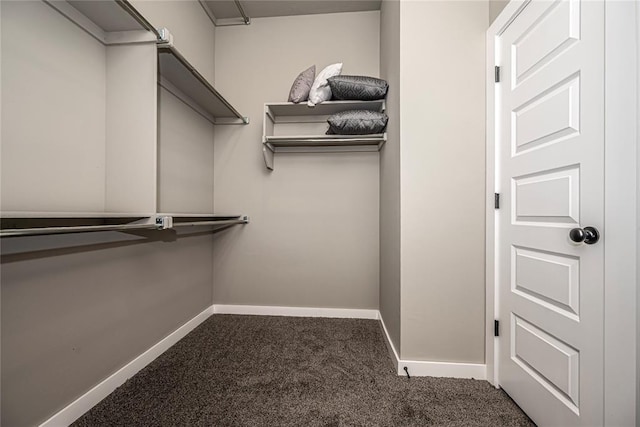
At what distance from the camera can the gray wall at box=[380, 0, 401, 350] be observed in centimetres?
154

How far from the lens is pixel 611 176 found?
813 mm

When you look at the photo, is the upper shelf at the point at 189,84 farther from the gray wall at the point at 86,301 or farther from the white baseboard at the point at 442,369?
the white baseboard at the point at 442,369

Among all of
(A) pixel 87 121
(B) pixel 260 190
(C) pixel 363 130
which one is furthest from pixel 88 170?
(C) pixel 363 130

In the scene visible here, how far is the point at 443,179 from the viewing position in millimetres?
1433

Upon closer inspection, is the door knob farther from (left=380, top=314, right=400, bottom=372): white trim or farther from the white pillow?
the white pillow

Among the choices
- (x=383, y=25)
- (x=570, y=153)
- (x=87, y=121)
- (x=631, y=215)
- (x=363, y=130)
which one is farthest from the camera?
(x=383, y=25)

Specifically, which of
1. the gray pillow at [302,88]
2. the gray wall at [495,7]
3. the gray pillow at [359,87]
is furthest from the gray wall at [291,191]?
the gray wall at [495,7]

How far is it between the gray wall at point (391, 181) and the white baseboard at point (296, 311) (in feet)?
0.84

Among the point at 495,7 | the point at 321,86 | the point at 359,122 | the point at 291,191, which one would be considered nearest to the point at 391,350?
the point at 291,191

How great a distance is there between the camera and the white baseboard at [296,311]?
2254 millimetres

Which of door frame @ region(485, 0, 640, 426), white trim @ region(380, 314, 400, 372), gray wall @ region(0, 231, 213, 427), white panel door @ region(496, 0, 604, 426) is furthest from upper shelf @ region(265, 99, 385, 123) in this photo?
white trim @ region(380, 314, 400, 372)

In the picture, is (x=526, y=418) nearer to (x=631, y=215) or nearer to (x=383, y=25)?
(x=631, y=215)

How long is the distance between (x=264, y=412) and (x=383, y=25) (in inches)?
108

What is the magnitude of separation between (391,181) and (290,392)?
1383mm
